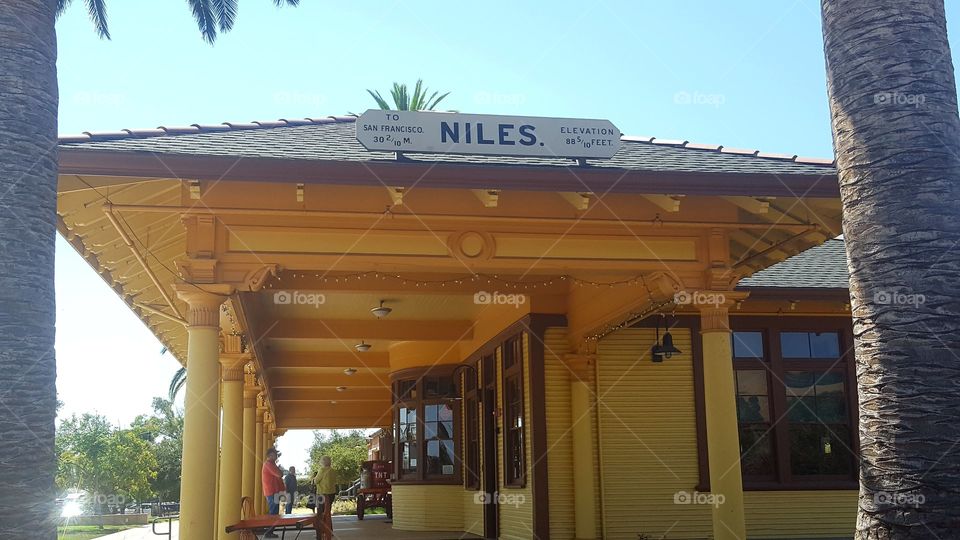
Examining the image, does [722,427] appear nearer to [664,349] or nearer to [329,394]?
[664,349]

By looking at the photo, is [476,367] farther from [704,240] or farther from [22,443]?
[22,443]

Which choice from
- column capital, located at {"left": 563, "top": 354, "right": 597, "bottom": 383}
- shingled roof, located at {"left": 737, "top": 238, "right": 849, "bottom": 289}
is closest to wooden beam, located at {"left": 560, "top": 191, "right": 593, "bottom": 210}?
shingled roof, located at {"left": 737, "top": 238, "right": 849, "bottom": 289}

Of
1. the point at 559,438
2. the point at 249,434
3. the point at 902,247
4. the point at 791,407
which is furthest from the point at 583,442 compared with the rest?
the point at 902,247

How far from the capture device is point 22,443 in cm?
496

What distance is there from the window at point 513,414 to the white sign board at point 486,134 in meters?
5.36

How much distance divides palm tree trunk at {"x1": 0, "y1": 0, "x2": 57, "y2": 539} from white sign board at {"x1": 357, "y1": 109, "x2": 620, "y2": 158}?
316cm

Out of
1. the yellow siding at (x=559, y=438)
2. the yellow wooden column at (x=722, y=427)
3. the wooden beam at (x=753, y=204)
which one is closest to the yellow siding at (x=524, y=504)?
the yellow siding at (x=559, y=438)

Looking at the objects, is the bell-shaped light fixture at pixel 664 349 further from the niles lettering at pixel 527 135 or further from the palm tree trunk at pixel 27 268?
the palm tree trunk at pixel 27 268

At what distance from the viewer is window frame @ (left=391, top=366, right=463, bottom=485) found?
16.8m

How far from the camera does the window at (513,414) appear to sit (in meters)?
13.4

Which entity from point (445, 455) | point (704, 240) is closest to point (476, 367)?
point (445, 455)

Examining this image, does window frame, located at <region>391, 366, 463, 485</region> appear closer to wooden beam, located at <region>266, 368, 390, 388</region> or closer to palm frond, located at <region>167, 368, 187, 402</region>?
wooden beam, located at <region>266, 368, 390, 388</region>

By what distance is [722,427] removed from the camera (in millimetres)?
9305

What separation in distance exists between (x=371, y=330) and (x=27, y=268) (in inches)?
422
